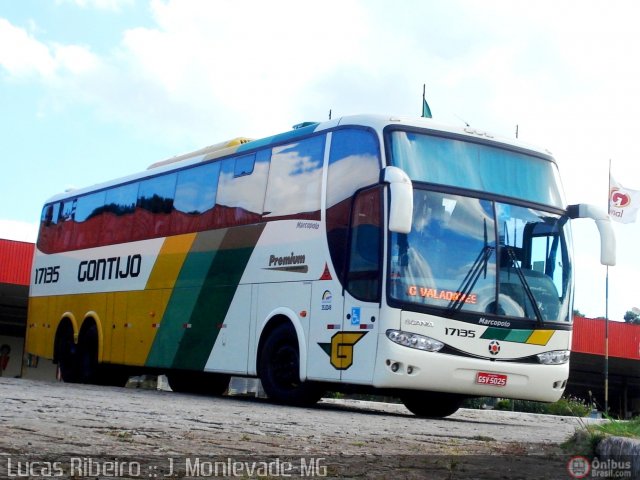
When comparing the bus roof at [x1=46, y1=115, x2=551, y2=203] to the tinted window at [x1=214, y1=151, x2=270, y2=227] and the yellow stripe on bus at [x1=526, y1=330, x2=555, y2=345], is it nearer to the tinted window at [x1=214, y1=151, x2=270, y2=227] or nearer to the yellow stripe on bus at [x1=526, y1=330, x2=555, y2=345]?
the tinted window at [x1=214, y1=151, x2=270, y2=227]

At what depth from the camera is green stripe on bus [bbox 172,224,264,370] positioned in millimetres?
14648

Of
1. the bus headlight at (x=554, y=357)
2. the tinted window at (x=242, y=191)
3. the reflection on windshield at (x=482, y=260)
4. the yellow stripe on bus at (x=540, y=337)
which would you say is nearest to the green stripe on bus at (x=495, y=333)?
the reflection on windshield at (x=482, y=260)

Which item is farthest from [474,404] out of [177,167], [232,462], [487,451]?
[232,462]

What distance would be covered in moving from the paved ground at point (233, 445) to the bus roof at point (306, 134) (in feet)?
13.9

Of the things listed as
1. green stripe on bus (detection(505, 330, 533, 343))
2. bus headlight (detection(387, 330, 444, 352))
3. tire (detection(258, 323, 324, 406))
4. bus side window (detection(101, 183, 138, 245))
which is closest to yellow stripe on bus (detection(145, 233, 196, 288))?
bus side window (detection(101, 183, 138, 245))

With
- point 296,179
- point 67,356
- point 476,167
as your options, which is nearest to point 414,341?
point 476,167

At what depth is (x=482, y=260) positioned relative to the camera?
12.4 meters

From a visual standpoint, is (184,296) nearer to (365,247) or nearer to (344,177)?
(344,177)

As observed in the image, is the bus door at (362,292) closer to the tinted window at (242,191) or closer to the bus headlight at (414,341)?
the bus headlight at (414,341)

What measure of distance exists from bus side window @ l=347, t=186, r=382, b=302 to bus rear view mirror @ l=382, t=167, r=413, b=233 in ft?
1.74

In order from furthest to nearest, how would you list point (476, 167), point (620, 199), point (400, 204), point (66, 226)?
point (620, 199) → point (66, 226) → point (476, 167) → point (400, 204)

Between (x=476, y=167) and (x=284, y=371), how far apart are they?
3.44 m

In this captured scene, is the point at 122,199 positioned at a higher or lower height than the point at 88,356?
higher

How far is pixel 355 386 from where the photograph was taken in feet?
41.0
